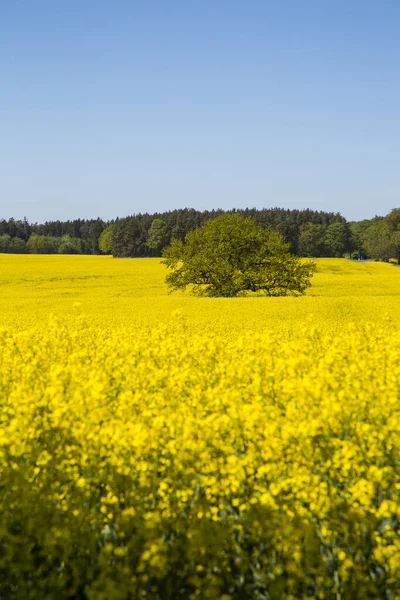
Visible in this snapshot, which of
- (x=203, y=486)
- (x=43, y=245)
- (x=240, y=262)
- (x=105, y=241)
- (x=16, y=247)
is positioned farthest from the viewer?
(x=105, y=241)

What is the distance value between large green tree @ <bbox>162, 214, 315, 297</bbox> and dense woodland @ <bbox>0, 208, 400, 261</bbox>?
75568 mm

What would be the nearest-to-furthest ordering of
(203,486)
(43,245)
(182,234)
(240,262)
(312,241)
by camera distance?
(203,486), (240,262), (182,234), (312,241), (43,245)

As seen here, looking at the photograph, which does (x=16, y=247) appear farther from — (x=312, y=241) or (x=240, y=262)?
(x=240, y=262)

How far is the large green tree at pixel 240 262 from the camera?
35.6 metres

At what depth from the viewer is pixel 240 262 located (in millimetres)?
36281

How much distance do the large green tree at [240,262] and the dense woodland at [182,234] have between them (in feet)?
248

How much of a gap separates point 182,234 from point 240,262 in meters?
95.5

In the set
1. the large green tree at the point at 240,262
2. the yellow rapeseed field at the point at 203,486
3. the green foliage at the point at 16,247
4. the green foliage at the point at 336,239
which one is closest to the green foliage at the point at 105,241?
the green foliage at the point at 16,247

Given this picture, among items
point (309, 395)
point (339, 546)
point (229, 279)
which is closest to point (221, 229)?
point (229, 279)

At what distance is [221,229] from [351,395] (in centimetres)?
3000

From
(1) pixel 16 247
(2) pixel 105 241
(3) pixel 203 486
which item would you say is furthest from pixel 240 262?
(1) pixel 16 247

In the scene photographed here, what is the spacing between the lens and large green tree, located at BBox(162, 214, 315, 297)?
117 feet

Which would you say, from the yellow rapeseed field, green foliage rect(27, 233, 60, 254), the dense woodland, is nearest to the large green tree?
Answer: the yellow rapeseed field

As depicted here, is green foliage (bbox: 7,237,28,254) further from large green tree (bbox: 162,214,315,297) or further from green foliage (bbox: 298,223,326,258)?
large green tree (bbox: 162,214,315,297)
